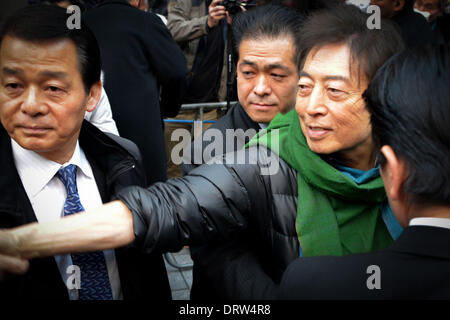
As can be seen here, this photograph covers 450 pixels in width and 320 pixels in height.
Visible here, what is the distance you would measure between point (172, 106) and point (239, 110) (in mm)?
1385

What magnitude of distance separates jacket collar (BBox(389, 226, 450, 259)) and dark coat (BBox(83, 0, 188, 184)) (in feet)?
8.19

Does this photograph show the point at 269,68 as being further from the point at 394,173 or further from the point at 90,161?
the point at 394,173

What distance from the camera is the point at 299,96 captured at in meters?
1.58

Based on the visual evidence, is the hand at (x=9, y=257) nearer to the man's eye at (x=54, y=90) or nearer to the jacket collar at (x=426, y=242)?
the man's eye at (x=54, y=90)

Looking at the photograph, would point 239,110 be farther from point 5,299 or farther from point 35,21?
point 5,299

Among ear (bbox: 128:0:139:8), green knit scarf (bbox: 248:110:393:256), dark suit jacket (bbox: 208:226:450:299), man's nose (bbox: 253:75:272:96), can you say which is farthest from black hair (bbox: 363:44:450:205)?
ear (bbox: 128:0:139:8)

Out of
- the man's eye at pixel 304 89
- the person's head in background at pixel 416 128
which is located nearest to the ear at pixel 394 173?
the person's head in background at pixel 416 128

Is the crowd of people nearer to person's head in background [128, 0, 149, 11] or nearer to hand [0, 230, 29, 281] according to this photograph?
hand [0, 230, 29, 281]

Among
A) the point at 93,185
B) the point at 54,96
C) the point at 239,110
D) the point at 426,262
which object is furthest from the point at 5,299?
the point at 239,110

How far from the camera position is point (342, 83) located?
1455 mm

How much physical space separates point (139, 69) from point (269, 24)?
4.03 ft

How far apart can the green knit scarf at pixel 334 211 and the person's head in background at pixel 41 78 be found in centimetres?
77

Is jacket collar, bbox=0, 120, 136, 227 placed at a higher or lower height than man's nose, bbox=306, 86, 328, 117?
lower

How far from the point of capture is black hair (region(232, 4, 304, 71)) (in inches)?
87.5
